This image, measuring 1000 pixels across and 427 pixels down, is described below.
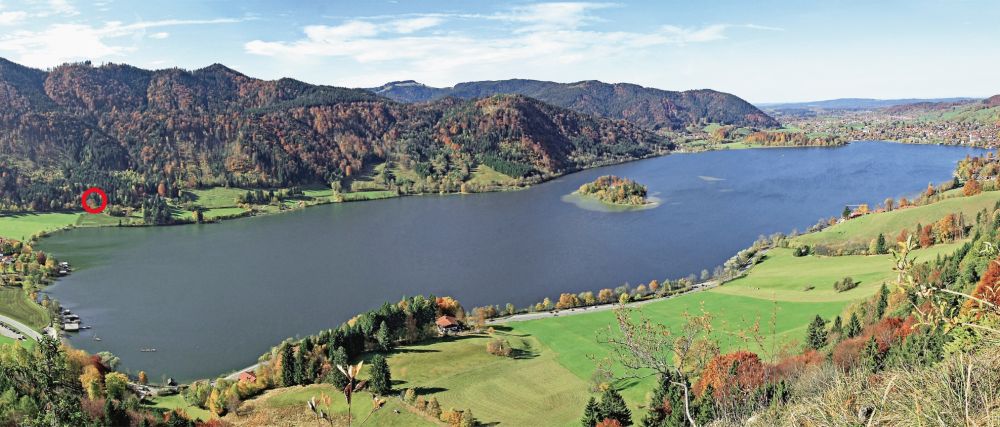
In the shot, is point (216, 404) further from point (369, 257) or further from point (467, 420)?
point (369, 257)

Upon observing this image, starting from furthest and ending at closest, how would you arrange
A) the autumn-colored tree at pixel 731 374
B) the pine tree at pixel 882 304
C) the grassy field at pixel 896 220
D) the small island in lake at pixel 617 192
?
1. the small island in lake at pixel 617 192
2. the grassy field at pixel 896 220
3. the pine tree at pixel 882 304
4. the autumn-colored tree at pixel 731 374

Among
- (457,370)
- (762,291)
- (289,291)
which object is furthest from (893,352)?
(289,291)

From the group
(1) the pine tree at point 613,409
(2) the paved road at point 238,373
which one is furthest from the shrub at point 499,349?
(2) the paved road at point 238,373

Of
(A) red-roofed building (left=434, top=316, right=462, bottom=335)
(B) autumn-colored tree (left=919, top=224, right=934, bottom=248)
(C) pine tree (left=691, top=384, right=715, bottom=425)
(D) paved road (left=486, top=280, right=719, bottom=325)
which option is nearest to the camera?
(C) pine tree (left=691, top=384, right=715, bottom=425)

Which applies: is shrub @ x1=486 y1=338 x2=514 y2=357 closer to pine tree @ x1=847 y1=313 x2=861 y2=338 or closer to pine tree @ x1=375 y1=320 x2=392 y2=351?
pine tree @ x1=375 y1=320 x2=392 y2=351

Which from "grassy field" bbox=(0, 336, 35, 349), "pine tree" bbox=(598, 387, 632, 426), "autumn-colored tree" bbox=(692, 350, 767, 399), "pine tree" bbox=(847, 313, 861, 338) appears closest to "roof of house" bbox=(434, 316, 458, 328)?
"pine tree" bbox=(598, 387, 632, 426)

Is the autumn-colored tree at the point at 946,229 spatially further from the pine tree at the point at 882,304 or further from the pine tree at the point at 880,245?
the pine tree at the point at 882,304
